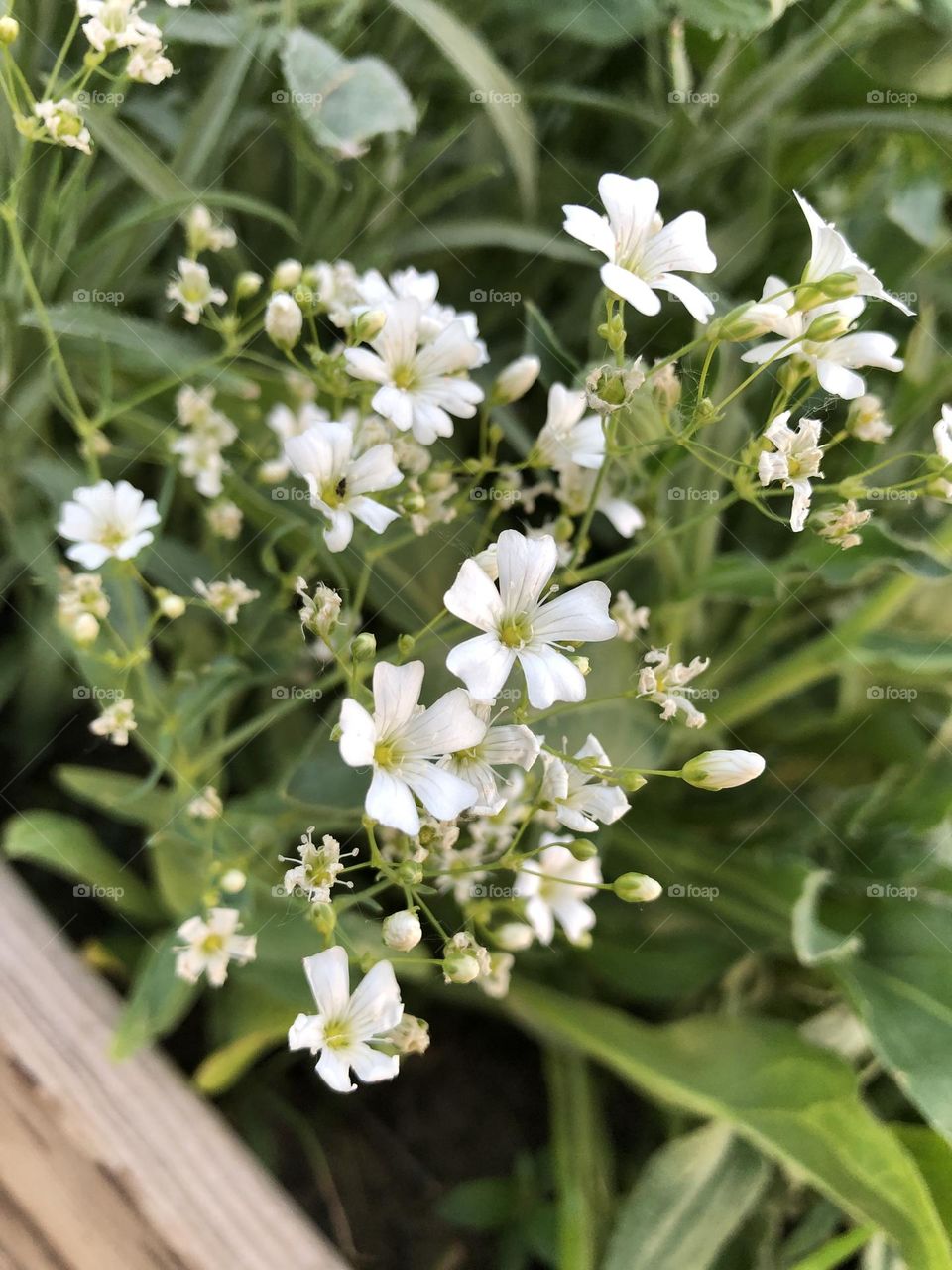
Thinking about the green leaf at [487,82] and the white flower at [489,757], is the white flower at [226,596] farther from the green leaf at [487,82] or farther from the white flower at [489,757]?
the green leaf at [487,82]

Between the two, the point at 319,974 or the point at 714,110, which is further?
the point at 714,110

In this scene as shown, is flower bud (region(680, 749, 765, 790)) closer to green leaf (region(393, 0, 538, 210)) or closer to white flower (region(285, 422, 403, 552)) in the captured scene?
white flower (region(285, 422, 403, 552))

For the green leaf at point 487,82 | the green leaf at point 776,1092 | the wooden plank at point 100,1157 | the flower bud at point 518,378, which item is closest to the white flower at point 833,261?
the flower bud at point 518,378

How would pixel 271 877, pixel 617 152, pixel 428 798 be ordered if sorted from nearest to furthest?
1. pixel 428 798
2. pixel 271 877
3. pixel 617 152

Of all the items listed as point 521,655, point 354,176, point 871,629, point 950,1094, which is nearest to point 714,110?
point 354,176

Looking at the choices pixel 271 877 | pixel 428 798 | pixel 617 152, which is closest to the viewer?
pixel 428 798

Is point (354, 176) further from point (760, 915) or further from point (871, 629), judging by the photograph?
point (760, 915)

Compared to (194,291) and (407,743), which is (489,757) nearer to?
(407,743)
